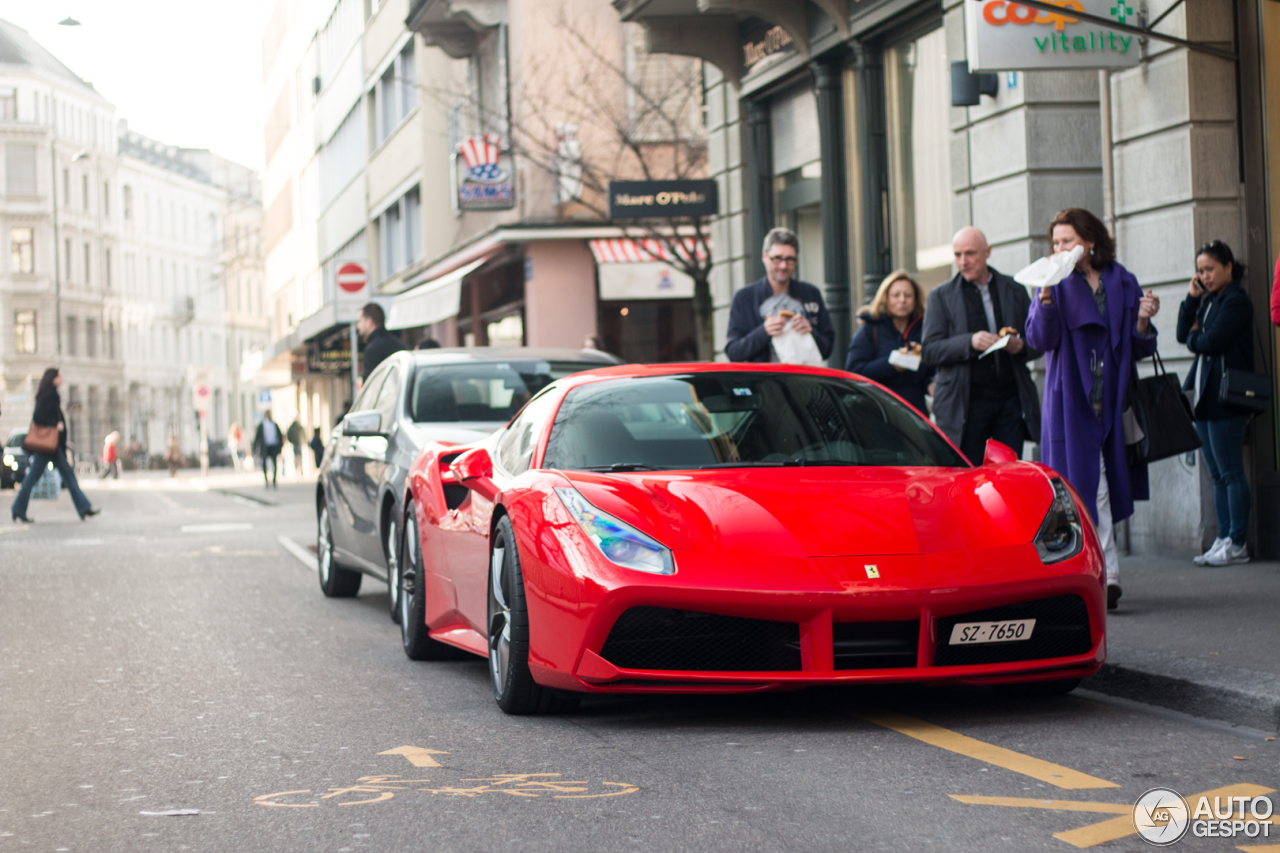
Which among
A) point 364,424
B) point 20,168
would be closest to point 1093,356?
point 364,424

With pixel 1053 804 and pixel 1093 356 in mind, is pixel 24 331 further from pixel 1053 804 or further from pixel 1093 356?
pixel 1053 804

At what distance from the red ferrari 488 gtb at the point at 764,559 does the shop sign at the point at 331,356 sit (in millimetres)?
43103

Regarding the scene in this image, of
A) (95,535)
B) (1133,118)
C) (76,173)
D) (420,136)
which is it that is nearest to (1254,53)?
(1133,118)

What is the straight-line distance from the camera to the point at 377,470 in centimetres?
988

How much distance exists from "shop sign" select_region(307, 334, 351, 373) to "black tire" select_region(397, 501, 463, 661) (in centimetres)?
4133

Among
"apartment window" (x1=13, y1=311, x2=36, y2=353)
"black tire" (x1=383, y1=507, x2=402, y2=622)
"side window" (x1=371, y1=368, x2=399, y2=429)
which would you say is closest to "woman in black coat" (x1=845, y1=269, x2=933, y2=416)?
"side window" (x1=371, y1=368, x2=399, y2=429)

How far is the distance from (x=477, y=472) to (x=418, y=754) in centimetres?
166

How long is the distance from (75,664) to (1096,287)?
5.17m

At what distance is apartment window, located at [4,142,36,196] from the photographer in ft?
303

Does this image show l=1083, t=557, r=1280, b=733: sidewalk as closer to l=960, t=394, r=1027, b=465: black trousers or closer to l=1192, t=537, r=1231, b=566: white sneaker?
l=1192, t=537, r=1231, b=566: white sneaker

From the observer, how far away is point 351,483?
1055cm

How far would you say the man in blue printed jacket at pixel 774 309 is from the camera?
10.1 m

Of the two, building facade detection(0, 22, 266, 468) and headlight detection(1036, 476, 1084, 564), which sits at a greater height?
building facade detection(0, 22, 266, 468)

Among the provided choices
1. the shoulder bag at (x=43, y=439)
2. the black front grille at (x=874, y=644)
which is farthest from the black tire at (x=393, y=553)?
A: the shoulder bag at (x=43, y=439)
